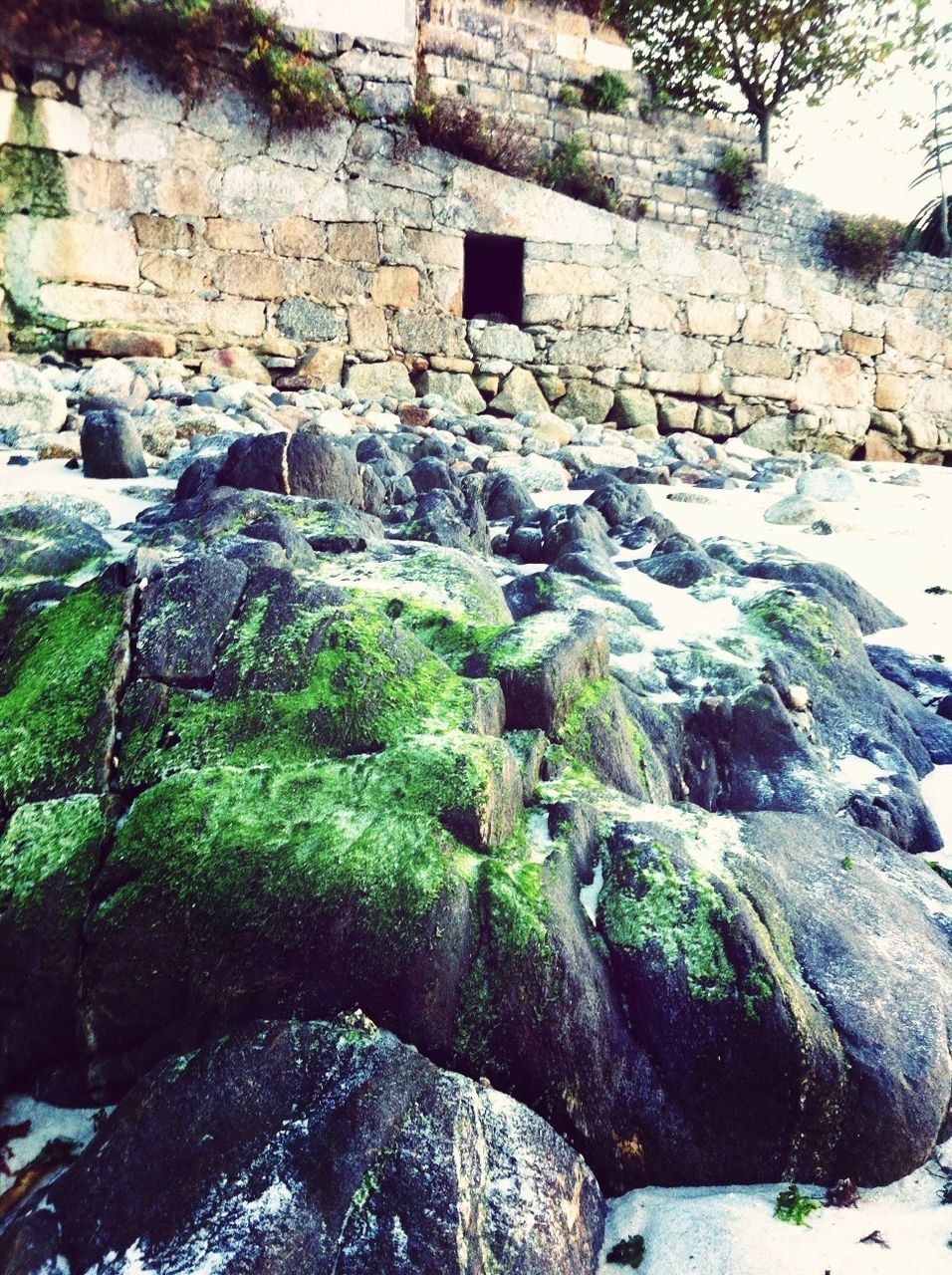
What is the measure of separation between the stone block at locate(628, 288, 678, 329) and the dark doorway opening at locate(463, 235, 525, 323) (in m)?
1.12

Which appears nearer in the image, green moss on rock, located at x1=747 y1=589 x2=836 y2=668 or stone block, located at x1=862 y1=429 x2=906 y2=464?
green moss on rock, located at x1=747 y1=589 x2=836 y2=668

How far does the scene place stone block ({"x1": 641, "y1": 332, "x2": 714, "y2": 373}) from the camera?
8.67 meters

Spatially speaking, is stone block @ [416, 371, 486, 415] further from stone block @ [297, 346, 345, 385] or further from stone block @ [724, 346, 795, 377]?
stone block @ [724, 346, 795, 377]

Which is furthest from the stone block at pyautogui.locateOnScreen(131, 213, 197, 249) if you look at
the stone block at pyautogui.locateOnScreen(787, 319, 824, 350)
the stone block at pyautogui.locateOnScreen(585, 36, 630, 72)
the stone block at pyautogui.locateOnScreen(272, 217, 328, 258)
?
the stone block at pyautogui.locateOnScreen(787, 319, 824, 350)

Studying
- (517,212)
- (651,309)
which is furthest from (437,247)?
(651,309)

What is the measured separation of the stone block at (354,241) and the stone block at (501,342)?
1065 mm

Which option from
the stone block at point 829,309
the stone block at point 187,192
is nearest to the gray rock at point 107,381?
the stone block at point 187,192

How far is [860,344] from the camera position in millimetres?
9617

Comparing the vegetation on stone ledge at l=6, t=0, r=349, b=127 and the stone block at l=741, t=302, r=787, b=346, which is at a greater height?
the vegetation on stone ledge at l=6, t=0, r=349, b=127

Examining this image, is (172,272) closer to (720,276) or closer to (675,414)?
(675,414)

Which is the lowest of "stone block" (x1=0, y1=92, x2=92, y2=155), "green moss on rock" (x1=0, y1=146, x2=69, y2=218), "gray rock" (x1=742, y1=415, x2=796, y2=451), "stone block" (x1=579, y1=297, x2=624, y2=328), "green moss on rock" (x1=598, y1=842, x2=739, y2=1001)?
"green moss on rock" (x1=598, y1=842, x2=739, y2=1001)

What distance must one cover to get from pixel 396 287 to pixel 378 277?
171mm

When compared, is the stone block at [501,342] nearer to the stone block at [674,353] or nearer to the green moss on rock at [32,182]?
the stone block at [674,353]

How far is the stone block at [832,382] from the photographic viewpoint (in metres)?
9.34
